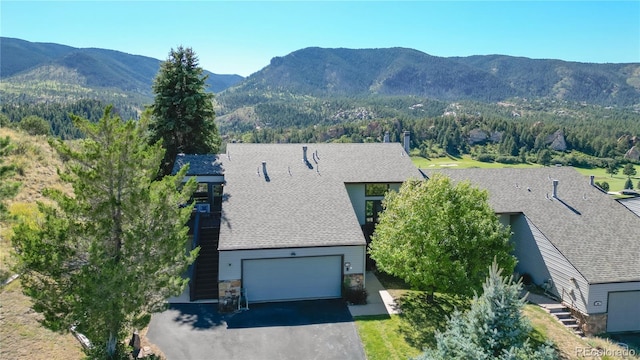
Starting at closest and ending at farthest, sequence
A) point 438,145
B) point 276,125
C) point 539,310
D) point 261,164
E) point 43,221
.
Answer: point 43,221, point 539,310, point 261,164, point 438,145, point 276,125

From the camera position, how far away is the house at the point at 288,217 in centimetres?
1928

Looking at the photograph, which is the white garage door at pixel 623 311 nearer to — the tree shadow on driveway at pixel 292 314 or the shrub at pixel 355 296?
the shrub at pixel 355 296

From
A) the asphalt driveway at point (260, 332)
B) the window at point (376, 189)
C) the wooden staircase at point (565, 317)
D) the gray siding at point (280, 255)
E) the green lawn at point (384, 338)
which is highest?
the window at point (376, 189)

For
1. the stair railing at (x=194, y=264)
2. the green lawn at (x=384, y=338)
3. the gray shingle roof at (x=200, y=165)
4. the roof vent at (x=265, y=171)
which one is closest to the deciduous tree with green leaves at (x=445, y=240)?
the green lawn at (x=384, y=338)

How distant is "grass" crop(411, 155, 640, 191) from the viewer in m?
75.6

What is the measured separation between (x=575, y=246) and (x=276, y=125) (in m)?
155

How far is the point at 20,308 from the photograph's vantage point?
14398mm

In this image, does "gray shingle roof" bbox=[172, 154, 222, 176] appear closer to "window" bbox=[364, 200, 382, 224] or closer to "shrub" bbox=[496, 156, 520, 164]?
"window" bbox=[364, 200, 382, 224]

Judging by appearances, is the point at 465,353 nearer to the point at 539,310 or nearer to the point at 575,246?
the point at 539,310

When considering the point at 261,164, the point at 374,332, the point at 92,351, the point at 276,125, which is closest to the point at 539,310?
the point at 374,332

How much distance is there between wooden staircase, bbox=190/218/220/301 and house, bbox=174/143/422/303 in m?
0.05

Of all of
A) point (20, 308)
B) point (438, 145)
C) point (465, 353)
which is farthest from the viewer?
point (438, 145)

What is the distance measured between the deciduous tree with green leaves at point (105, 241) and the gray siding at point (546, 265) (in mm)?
18234

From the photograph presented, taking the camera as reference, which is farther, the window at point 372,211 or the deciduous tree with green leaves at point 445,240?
the window at point 372,211
